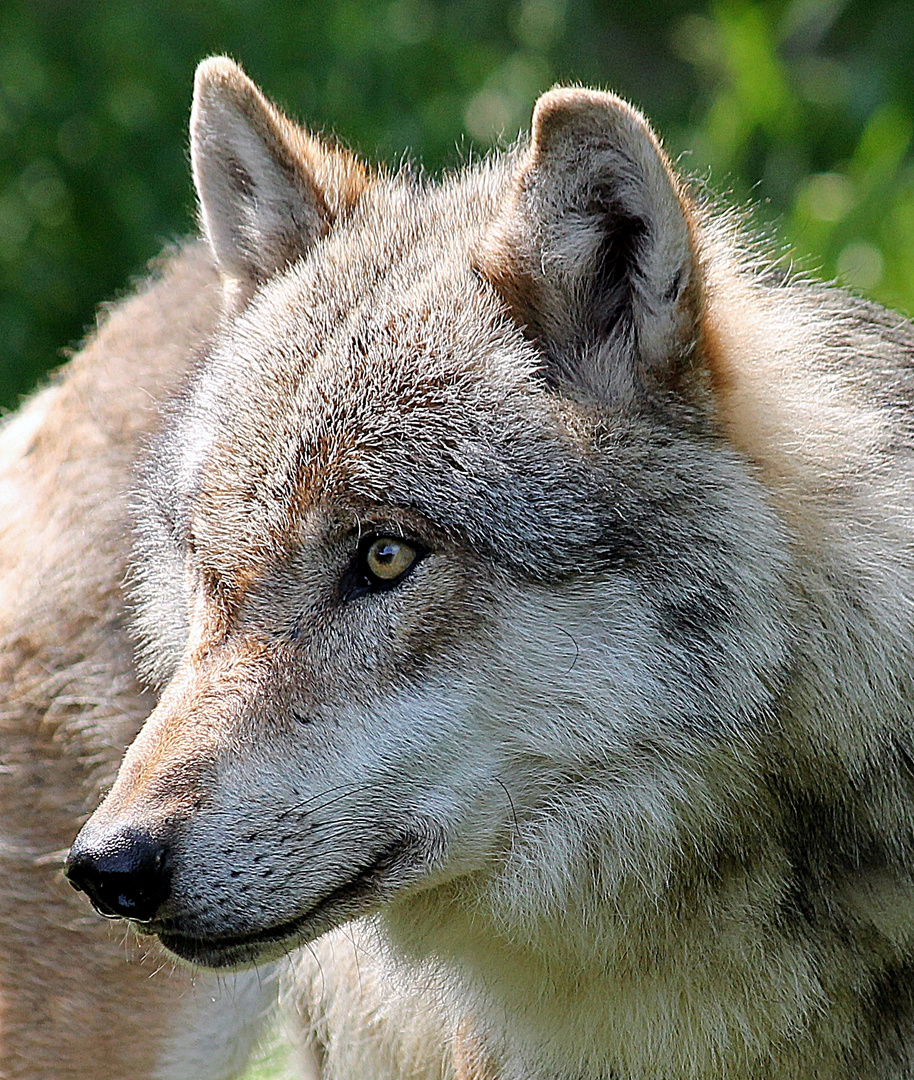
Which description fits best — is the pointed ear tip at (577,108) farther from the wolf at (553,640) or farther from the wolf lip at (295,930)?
the wolf lip at (295,930)

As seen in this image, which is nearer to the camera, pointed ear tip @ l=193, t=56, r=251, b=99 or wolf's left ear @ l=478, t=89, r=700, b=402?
wolf's left ear @ l=478, t=89, r=700, b=402

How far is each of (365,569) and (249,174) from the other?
1.11 m

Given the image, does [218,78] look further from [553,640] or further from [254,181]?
[553,640]

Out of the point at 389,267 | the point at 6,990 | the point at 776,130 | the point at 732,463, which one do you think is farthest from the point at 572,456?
the point at 776,130

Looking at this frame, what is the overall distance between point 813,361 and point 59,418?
2029 mm

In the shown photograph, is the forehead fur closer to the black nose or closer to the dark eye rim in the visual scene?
the dark eye rim

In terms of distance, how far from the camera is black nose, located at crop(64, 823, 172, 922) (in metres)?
2.63

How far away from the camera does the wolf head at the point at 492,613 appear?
277 cm

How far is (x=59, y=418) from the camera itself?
4.17 meters

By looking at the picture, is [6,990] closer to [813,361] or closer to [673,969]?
[673,969]

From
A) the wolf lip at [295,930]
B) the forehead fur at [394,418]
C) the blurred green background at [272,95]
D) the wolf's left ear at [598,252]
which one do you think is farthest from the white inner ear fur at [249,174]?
the blurred green background at [272,95]

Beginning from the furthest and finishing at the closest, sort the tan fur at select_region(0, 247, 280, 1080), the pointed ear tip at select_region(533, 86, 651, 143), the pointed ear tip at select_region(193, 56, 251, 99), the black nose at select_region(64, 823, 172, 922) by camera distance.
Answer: the tan fur at select_region(0, 247, 280, 1080) < the pointed ear tip at select_region(193, 56, 251, 99) < the pointed ear tip at select_region(533, 86, 651, 143) < the black nose at select_region(64, 823, 172, 922)

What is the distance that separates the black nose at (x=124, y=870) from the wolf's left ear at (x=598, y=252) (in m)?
1.15

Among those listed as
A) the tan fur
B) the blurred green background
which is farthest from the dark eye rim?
the blurred green background
